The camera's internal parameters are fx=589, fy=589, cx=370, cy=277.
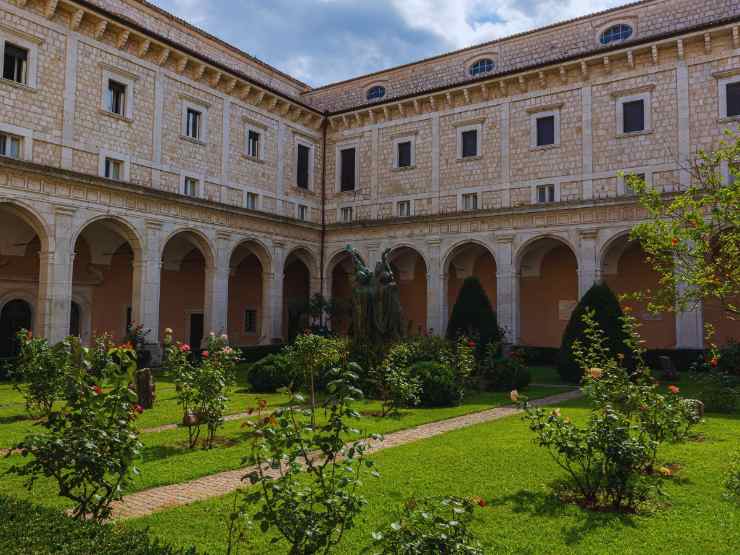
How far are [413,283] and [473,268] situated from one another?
3276mm

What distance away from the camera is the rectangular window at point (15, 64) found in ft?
55.5

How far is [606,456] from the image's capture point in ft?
19.5

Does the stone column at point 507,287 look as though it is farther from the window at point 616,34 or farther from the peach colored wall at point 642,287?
the window at point 616,34

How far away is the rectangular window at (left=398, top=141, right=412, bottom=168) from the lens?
26.2m

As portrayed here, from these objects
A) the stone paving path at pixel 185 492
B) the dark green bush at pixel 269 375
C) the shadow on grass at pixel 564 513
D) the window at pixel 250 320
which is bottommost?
the stone paving path at pixel 185 492

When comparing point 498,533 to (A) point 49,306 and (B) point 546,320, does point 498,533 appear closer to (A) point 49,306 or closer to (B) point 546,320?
(A) point 49,306

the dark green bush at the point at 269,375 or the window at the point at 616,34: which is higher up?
the window at the point at 616,34

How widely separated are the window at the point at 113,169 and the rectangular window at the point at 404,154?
39.0 feet

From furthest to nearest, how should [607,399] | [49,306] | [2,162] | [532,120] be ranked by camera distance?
[532,120] → [49,306] → [2,162] → [607,399]

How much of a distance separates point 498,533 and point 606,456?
1.43 meters

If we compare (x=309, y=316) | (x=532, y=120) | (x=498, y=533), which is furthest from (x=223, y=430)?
(x=532, y=120)

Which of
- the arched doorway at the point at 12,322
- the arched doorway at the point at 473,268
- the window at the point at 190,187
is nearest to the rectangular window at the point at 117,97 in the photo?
the window at the point at 190,187

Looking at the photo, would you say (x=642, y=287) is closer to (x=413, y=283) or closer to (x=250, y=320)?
(x=413, y=283)

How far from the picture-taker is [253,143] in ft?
81.4
